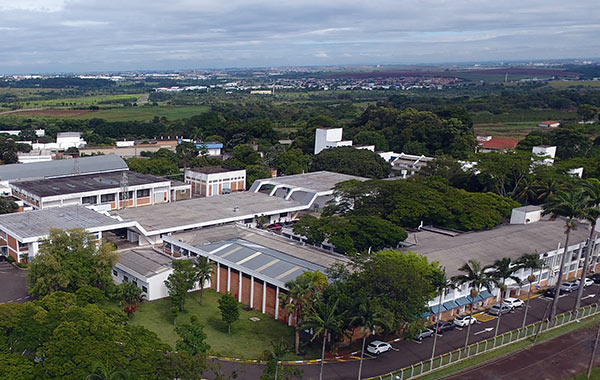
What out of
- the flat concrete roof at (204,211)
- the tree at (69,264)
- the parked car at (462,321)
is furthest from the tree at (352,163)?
the tree at (69,264)

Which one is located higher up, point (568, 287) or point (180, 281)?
point (180, 281)

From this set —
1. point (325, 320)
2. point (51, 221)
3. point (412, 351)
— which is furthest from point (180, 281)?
point (51, 221)

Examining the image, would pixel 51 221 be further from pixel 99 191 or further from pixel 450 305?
pixel 450 305

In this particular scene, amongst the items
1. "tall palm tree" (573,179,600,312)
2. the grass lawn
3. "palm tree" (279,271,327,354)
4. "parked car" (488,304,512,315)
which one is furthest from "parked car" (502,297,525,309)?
the grass lawn

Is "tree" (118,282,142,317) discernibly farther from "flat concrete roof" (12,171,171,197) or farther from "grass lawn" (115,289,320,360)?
"flat concrete roof" (12,171,171,197)

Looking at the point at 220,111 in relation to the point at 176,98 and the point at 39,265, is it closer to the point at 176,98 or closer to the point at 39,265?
the point at 176,98

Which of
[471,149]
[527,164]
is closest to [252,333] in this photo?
[527,164]

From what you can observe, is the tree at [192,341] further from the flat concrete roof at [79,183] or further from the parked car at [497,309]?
the flat concrete roof at [79,183]
